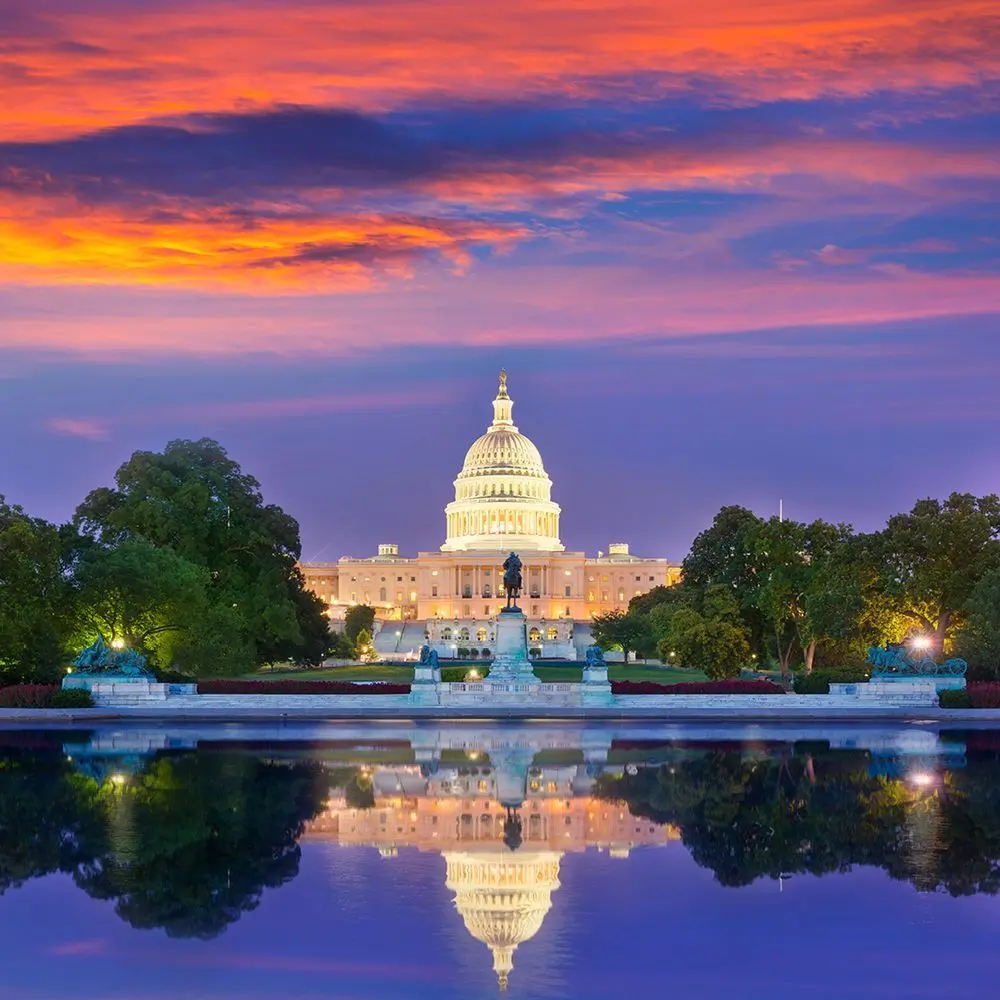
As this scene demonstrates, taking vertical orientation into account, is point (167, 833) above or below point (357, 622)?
below

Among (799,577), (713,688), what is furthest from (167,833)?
(799,577)

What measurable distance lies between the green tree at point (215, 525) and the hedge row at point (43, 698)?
58.2ft

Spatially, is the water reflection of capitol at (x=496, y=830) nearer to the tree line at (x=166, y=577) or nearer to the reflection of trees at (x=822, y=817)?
the reflection of trees at (x=822, y=817)

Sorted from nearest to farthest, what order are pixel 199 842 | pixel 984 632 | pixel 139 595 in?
pixel 199 842 < pixel 984 632 < pixel 139 595

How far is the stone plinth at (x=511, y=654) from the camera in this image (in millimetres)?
61969

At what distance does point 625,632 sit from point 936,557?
48091 mm

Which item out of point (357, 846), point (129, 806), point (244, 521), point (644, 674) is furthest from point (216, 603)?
point (357, 846)

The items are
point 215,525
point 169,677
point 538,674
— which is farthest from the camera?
point 538,674

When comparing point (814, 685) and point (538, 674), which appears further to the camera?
point (538, 674)

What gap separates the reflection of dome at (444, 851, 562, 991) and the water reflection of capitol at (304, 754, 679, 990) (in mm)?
12

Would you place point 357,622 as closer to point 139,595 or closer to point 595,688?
point 139,595

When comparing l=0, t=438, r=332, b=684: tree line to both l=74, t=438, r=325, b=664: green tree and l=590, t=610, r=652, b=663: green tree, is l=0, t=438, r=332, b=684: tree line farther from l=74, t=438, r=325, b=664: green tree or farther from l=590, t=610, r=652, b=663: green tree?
l=590, t=610, r=652, b=663: green tree

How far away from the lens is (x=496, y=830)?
25.7 m

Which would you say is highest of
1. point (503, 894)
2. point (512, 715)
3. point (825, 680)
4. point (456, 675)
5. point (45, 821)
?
point (456, 675)
